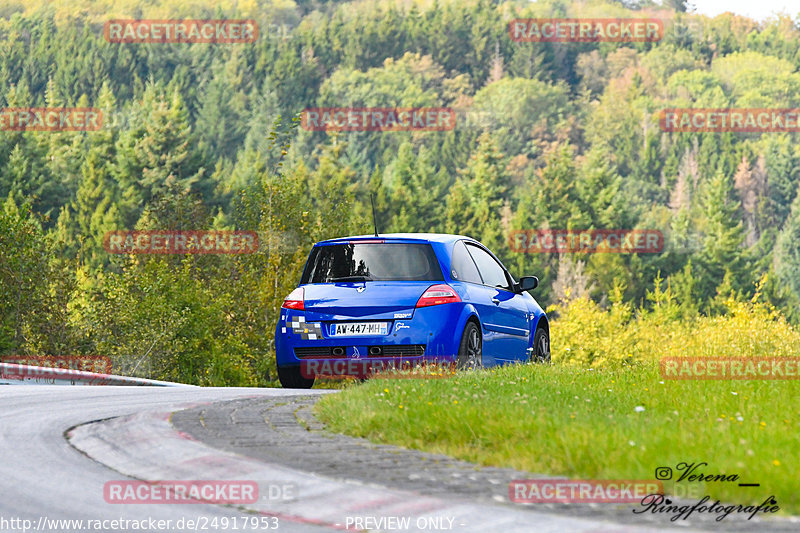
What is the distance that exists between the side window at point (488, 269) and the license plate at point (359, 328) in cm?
187

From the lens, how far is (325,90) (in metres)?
165

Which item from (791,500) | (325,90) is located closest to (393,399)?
(791,500)

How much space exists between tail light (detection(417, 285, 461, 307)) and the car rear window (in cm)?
17

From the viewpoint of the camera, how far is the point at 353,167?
445ft

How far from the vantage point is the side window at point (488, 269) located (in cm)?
1462

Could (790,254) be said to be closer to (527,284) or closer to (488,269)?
(527,284)

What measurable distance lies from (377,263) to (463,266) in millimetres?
1040

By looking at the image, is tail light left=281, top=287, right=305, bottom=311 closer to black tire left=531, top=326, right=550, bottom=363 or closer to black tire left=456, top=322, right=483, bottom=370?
black tire left=456, top=322, right=483, bottom=370

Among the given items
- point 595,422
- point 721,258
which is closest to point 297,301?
point 595,422

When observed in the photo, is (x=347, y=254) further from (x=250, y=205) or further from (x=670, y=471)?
(x=250, y=205)

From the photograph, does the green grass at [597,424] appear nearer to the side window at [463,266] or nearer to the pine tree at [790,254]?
the side window at [463,266]

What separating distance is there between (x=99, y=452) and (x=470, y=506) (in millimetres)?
3031

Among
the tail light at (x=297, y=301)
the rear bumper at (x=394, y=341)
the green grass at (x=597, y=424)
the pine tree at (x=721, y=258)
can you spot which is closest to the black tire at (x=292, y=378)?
the rear bumper at (x=394, y=341)

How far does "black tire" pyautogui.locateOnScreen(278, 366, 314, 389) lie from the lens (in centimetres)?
1373
